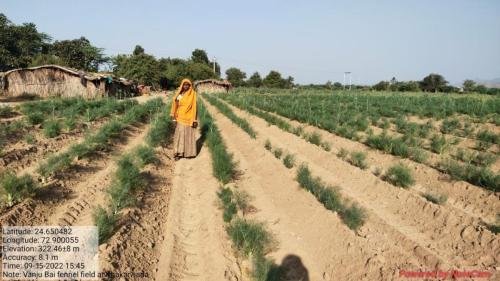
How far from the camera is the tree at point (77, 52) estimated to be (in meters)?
58.3

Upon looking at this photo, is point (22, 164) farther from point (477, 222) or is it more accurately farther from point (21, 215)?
point (477, 222)

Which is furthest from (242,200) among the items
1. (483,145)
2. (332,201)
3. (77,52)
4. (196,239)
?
(77,52)

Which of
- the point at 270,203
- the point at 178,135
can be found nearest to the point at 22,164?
the point at 178,135

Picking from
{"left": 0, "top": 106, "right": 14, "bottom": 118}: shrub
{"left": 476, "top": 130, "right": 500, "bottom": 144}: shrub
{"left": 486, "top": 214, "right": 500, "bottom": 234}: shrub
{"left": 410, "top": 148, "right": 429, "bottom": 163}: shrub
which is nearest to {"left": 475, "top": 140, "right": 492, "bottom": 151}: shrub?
{"left": 476, "top": 130, "right": 500, "bottom": 144}: shrub

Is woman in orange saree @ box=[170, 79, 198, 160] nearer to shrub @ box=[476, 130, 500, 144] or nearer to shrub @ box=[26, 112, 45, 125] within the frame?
shrub @ box=[26, 112, 45, 125]

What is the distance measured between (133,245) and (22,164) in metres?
3.64

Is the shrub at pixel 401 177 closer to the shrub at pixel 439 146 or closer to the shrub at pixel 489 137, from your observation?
the shrub at pixel 439 146

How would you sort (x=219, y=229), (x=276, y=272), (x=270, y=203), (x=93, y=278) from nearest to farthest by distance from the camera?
(x=93, y=278), (x=276, y=272), (x=219, y=229), (x=270, y=203)

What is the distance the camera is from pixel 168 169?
8.23 meters

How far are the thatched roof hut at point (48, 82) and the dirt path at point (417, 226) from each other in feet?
73.6

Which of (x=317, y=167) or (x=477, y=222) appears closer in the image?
(x=477, y=222)

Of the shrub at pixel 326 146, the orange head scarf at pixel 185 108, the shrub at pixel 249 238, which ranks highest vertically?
the orange head scarf at pixel 185 108

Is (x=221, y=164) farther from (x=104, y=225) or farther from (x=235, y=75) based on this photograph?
(x=235, y=75)

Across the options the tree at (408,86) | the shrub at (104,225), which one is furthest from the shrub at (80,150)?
the tree at (408,86)
